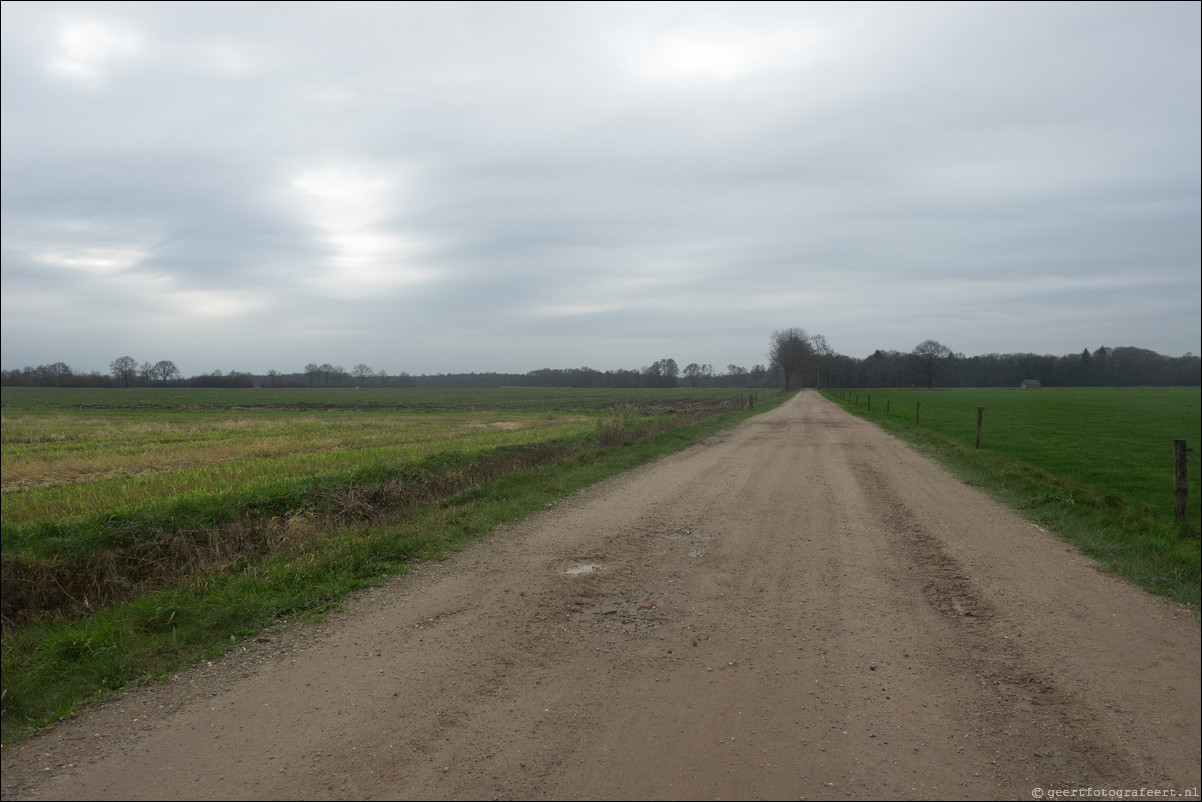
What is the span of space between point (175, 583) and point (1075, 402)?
24.1 metres

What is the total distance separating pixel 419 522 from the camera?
10.1m

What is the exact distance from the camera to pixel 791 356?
12481 centimetres

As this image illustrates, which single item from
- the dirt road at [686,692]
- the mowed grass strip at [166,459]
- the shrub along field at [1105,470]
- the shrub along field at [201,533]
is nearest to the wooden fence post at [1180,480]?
the shrub along field at [1105,470]

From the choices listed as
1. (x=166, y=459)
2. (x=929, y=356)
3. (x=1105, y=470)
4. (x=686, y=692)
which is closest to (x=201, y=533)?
(x=686, y=692)

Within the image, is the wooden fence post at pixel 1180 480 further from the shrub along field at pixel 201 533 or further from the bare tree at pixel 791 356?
the bare tree at pixel 791 356

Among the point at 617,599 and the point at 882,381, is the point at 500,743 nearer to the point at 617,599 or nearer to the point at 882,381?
the point at 617,599

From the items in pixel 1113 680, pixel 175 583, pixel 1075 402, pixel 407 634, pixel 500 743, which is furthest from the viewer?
pixel 1075 402

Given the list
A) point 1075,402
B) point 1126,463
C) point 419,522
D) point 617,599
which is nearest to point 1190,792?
point 617,599

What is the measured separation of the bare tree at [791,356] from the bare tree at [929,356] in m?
20.6

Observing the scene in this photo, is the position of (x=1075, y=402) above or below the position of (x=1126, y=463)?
above

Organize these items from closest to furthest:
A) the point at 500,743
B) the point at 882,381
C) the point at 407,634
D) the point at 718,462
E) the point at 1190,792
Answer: the point at 1190,792 → the point at 500,743 → the point at 407,634 → the point at 718,462 → the point at 882,381

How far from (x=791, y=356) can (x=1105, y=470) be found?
11340 centimetres

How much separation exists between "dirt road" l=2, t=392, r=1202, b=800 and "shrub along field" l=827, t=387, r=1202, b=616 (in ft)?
3.03

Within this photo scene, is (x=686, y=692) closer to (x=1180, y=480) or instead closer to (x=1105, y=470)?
(x=1180, y=480)
